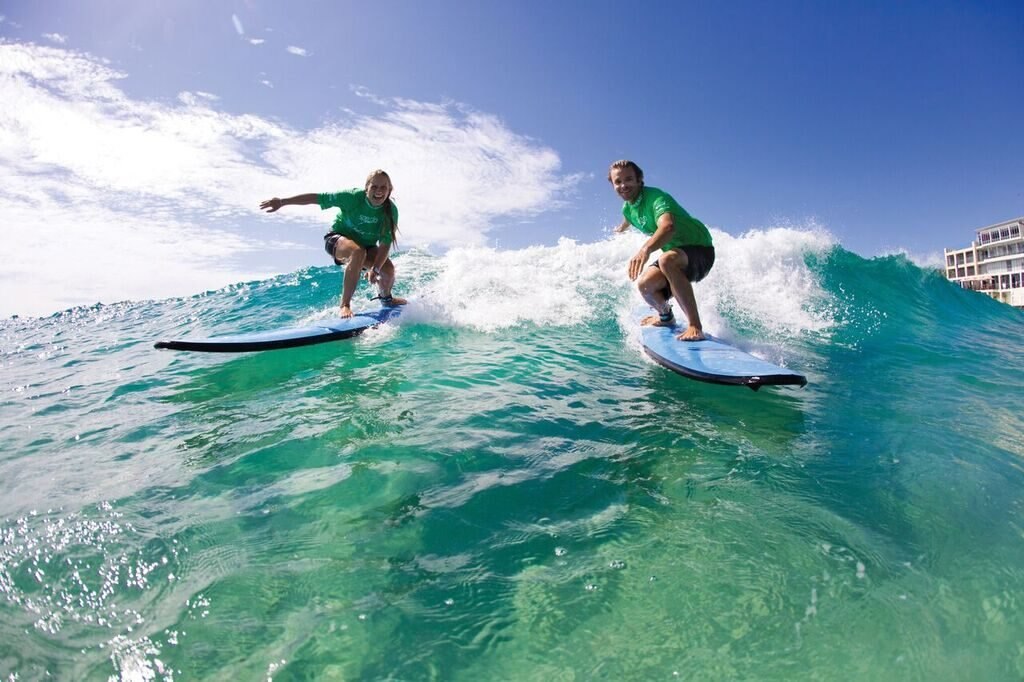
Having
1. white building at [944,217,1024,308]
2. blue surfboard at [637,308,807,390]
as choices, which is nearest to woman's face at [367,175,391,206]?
blue surfboard at [637,308,807,390]

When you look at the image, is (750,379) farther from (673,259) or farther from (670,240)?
(670,240)

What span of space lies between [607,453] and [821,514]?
1.16 m

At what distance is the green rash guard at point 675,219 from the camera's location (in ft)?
17.7

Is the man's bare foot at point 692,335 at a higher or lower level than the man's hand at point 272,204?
lower

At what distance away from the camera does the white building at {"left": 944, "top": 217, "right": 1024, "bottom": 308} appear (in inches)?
2208

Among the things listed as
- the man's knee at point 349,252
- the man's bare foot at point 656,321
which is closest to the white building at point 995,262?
the man's bare foot at point 656,321

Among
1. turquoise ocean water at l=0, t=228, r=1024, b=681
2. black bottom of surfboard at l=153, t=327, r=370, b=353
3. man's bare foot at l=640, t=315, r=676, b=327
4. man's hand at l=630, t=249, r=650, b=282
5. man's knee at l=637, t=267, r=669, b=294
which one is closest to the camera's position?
turquoise ocean water at l=0, t=228, r=1024, b=681

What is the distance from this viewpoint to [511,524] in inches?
92.3

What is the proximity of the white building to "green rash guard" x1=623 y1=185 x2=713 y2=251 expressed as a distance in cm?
6786

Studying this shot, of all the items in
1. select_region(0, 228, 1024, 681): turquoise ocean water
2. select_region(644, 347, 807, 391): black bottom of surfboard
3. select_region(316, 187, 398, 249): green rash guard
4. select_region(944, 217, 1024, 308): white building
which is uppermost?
select_region(944, 217, 1024, 308): white building

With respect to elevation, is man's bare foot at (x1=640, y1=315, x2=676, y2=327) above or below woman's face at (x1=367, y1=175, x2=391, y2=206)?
below

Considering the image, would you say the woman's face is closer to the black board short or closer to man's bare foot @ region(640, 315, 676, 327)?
the black board short

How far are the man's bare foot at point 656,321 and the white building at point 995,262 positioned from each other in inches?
2653

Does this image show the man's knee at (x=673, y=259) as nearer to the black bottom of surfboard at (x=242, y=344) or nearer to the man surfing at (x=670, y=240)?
the man surfing at (x=670, y=240)
